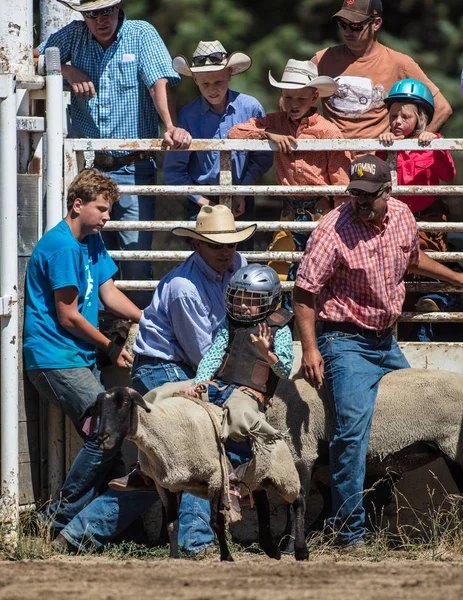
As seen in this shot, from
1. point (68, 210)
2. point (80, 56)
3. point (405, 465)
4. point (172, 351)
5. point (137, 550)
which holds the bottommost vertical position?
point (137, 550)

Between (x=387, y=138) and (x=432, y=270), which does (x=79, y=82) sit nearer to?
(x=387, y=138)

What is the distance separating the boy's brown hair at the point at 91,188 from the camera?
821cm

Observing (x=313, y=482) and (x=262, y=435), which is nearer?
(x=262, y=435)

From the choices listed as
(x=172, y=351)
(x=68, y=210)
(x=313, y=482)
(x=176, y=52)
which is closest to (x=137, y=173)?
(x=68, y=210)

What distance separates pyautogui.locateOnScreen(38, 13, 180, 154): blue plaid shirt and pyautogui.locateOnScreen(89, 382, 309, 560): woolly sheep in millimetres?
2548

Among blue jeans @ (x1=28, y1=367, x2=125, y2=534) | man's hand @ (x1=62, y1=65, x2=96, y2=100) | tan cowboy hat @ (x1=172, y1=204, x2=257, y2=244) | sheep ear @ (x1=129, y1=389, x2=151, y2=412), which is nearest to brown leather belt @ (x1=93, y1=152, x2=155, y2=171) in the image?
man's hand @ (x1=62, y1=65, x2=96, y2=100)

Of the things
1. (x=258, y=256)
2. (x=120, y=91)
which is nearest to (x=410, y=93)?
(x=258, y=256)

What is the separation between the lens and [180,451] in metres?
7.09

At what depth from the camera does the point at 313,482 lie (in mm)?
8664

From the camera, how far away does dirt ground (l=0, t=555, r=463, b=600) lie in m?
5.79

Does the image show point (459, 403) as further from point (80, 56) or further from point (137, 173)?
point (80, 56)

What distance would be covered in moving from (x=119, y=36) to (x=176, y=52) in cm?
579

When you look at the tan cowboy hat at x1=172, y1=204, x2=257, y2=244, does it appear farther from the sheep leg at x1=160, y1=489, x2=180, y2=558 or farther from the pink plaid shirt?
the sheep leg at x1=160, y1=489, x2=180, y2=558

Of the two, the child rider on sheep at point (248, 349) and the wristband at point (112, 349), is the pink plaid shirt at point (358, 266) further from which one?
the wristband at point (112, 349)
